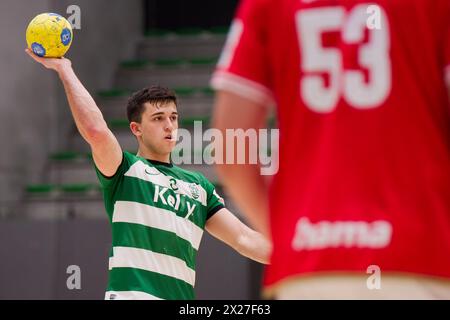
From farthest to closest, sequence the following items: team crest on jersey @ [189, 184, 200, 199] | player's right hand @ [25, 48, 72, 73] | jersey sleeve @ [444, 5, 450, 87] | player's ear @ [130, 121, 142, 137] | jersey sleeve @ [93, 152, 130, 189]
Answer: player's ear @ [130, 121, 142, 137] < team crest on jersey @ [189, 184, 200, 199] < jersey sleeve @ [93, 152, 130, 189] < player's right hand @ [25, 48, 72, 73] < jersey sleeve @ [444, 5, 450, 87]

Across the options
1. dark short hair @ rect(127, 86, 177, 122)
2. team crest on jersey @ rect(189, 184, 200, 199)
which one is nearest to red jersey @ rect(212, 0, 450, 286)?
team crest on jersey @ rect(189, 184, 200, 199)

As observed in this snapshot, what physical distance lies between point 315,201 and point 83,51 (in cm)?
757

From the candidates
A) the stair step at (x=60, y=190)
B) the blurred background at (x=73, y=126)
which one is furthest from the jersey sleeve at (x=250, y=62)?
the stair step at (x=60, y=190)

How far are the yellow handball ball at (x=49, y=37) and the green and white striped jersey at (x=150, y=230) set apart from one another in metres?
0.51

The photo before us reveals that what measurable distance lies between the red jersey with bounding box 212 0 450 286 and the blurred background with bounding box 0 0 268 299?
189 inches

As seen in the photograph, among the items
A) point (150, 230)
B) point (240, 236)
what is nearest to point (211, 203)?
point (240, 236)

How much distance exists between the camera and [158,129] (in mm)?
3850

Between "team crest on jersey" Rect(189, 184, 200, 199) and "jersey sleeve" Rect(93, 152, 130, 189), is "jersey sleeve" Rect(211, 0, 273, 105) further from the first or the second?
"team crest on jersey" Rect(189, 184, 200, 199)

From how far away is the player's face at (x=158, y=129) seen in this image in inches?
152

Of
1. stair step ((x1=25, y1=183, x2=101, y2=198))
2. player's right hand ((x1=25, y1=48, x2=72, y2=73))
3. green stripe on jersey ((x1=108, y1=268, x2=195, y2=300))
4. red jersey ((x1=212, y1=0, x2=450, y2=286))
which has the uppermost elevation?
stair step ((x1=25, y1=183, x2=101, y2=198))

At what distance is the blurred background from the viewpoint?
646 cm

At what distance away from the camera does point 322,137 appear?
1542 millimetres

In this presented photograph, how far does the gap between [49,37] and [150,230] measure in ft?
2.78
